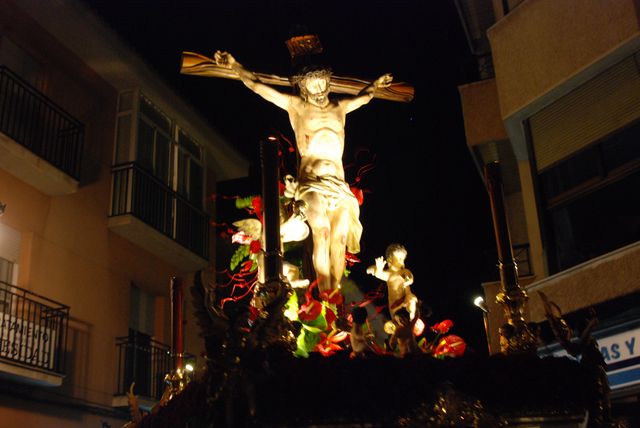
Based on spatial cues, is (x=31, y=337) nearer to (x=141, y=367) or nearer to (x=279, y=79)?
(x=141, y=367)

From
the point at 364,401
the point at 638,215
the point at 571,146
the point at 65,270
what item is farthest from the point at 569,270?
the point at 65,270

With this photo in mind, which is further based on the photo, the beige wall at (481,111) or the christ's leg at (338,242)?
the beige wall at (481,111)

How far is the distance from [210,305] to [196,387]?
0.43 metres

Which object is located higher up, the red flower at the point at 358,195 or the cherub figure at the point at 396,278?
the red flower at the point at 358,195

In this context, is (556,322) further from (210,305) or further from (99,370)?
(99,370)

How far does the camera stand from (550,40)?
10.1m

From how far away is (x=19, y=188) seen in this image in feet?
A: 41.8

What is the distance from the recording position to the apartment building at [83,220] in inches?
484

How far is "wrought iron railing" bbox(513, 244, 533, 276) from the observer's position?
38.7ft

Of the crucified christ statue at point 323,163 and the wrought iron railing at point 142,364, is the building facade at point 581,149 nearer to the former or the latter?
the crucified christ statue at point 323,163

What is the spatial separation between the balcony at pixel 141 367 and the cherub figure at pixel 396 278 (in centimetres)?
858

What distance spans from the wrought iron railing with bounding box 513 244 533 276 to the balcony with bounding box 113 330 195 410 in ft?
20.2

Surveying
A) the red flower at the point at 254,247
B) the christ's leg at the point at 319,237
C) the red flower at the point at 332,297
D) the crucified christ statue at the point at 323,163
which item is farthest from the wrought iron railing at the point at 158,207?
the red flower at the point at 332,297

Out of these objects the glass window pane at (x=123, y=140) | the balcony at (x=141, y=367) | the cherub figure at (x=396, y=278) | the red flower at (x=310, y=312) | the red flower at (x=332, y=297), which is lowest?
the red flower at (x=310, y=312)
